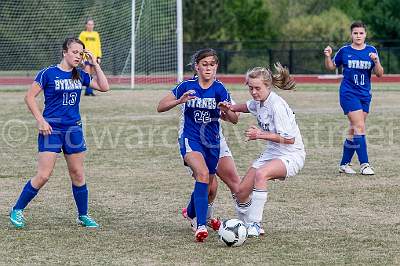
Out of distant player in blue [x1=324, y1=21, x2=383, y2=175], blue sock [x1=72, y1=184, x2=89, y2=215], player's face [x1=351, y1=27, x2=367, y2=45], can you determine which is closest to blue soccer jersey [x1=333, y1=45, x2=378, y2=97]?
distant player in blue [x1=324, y1=21, x2=383, y2=175]

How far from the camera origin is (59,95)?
7.96 metres

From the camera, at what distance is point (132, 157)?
12.9 m

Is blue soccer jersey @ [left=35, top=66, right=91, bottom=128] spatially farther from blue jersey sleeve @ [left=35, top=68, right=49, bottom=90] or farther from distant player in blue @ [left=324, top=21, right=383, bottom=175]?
distant player in blue @ [left=324, top=21, right=383, bottom=175]

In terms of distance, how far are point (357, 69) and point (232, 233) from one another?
5.02m

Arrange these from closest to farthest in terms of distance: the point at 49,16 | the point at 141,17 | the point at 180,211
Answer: the point at 180,211, the point at 141,17, the point at 49,16

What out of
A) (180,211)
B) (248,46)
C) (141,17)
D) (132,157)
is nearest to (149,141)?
(132,157)

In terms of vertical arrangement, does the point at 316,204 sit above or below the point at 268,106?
below

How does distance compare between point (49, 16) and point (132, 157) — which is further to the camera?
point (49, 16)

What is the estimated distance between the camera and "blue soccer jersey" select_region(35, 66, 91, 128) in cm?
795

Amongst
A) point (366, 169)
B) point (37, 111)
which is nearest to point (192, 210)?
point (37, 111)

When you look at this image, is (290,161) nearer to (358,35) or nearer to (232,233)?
(232,233)

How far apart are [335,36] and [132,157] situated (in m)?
29.3

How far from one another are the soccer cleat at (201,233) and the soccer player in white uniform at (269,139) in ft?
1.24

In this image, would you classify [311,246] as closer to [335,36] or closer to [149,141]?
[149,141]
